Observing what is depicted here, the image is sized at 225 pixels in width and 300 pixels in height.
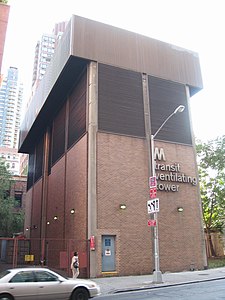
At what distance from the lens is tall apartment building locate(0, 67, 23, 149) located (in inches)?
7136

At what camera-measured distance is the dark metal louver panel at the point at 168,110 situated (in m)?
25.5

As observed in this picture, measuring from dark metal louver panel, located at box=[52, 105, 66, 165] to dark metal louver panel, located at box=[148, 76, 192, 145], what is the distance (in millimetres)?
8740

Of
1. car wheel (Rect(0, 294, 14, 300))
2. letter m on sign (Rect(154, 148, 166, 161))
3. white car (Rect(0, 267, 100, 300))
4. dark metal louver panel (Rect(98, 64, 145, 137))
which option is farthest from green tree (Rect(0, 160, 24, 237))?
car wheel (Rect(0, 294, 14, 300))

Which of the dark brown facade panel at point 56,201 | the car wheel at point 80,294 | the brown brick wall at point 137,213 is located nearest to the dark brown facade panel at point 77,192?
the brown brick wall at point 137,213

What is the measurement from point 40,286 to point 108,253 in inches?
412

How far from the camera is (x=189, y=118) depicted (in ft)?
90.0

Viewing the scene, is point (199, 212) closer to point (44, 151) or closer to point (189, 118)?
point (189, 118)

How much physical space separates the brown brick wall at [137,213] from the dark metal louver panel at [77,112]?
9.61ft

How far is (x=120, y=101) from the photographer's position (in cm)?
2431

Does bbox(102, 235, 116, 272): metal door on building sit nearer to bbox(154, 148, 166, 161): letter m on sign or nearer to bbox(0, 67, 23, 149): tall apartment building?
bbox(154, 148, 166, 161): letter m on sign

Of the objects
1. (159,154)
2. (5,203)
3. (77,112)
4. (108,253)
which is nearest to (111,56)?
(77,112)

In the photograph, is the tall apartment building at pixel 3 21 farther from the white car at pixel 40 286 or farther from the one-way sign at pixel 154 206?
the white car at pixel 40 286

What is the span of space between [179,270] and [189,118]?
1197 cm

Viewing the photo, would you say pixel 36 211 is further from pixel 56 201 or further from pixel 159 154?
pixel 159 154
